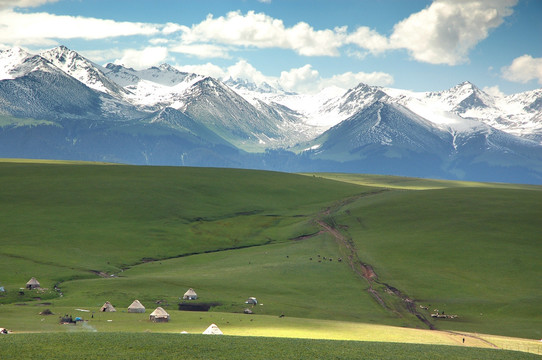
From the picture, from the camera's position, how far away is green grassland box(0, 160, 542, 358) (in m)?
84.5

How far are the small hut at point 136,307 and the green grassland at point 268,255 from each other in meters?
2.05

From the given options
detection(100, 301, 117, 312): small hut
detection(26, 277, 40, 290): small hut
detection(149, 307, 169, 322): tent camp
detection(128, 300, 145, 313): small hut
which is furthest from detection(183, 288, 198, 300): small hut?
detection(26, 277, 40, 290): small hut

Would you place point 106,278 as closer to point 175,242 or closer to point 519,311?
point 175,242

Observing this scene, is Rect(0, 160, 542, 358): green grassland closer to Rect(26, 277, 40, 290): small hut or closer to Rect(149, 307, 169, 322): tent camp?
Rect(26, 277, 40, 290): small hut

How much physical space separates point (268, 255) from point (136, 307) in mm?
53354

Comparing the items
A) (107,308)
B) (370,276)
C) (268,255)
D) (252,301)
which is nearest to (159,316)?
(107,308)

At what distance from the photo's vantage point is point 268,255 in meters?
130

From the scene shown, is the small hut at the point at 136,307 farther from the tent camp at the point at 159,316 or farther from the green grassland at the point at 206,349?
the green grassland at the point at 206,349

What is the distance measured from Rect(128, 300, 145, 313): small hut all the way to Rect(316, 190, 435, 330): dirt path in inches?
1517

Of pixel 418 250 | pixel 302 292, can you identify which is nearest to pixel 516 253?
pixel 418 250

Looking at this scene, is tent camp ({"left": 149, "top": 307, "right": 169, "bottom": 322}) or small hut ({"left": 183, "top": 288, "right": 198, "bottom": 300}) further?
small hut ({"left": 183, "top": 288, "right": 198, "bottom": 300})

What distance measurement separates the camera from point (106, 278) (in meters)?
103

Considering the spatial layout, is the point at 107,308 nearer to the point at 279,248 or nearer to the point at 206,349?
the point at 206,349

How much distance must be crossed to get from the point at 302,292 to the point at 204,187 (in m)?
99.3
